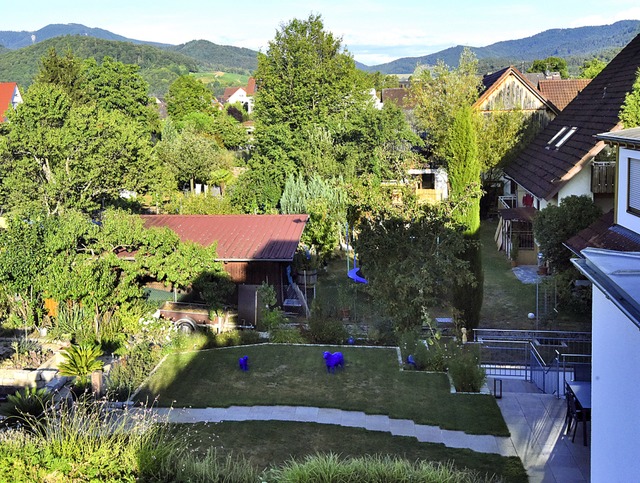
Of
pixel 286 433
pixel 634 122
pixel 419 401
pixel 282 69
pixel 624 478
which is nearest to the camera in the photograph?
pixel 624 478

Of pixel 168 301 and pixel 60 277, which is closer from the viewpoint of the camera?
pixel 60 277

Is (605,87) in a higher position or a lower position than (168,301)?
higher

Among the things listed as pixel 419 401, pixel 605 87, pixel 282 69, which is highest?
pixel 282 69

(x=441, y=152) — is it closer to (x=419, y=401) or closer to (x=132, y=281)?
(x=132, y=281)

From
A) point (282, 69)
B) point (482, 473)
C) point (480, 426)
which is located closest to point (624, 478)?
point (482, 473)

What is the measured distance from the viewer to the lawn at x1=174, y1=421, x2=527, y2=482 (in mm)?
9922

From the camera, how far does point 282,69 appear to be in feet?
128

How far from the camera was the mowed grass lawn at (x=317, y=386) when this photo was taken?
39.6ft

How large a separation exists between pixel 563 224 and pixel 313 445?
1034 cm

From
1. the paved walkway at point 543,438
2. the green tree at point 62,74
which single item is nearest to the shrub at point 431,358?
the paved walkway at point 543,438

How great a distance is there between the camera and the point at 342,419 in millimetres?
11945

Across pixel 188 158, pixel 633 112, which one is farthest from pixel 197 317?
pixel 188 158

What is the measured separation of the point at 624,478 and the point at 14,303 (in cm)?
1497

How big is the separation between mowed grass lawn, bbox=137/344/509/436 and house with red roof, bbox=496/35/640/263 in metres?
9.45
